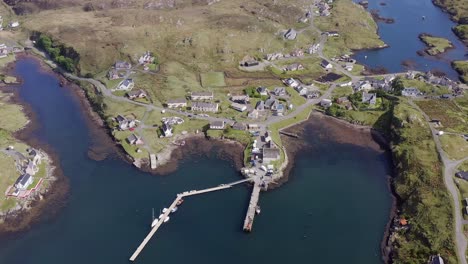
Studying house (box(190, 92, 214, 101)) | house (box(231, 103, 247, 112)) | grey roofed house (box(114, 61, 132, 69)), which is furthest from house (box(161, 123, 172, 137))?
grey roofed house (box(114, 61, 132, 69))

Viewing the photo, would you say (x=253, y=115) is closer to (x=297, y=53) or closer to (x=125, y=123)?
(x=125, y=123)

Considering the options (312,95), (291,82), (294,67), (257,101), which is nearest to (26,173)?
(257,101)

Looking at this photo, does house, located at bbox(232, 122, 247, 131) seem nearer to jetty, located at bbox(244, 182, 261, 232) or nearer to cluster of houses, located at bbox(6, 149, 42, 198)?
jetty, located at bbox(244, 182, 261, 232)

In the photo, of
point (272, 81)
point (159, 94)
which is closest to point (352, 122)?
point (272, 81)

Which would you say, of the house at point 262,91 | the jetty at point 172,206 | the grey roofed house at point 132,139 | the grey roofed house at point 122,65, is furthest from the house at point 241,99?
the grey roofed house at point 122,65

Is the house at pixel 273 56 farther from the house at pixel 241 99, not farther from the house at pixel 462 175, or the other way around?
the house at pixel 462 175

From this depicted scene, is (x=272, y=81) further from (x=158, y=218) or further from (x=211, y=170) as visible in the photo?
(x=158, y=218)
